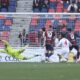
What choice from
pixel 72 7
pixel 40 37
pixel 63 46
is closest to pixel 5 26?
pixel 40 37

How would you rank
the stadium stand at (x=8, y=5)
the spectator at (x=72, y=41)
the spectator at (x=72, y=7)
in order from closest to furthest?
the spectator at (x=72, y=41), the spectator at (x=72, y=7), the stadium stand at (x=8, y=5)

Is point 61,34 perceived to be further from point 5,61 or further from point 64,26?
point 5,61

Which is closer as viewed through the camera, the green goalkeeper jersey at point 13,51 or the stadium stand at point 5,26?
the green goalkeeper jersey at point 13,51

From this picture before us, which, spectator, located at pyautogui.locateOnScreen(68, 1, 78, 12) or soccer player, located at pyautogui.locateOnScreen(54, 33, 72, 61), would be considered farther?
spectator, located at pyautogui.locateOnScreen(68, 1, 78, 12)

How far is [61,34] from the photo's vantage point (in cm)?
1296

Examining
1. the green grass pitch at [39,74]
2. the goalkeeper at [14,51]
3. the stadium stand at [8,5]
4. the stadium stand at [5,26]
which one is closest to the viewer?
the green grass pitch at [39,74]

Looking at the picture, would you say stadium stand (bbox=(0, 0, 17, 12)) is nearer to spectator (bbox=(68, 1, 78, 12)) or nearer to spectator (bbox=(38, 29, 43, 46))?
spectator (bbox=(68, 1, 78, 12))

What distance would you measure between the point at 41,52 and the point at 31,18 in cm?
137

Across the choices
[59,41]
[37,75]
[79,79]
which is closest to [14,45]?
[59,41]

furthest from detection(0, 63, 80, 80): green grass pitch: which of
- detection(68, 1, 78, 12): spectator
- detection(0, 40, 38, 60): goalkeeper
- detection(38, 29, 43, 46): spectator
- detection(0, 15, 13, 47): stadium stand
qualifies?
detection(68, 1, 78, 12): spectator

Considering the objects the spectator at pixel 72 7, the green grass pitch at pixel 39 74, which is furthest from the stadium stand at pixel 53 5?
the green grass pitch at pixel 39 74

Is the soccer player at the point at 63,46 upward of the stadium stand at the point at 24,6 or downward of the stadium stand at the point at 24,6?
downward

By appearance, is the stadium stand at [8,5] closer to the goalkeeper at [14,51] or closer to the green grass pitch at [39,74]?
the goalkeeper at [14,51]

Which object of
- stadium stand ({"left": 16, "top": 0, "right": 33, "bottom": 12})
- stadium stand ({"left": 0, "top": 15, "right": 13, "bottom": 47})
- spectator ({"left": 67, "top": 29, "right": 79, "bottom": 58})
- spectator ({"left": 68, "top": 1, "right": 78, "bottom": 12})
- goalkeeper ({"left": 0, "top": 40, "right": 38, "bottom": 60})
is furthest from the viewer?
stadium stand ({"left": 16, "top": 0, "right": 33, "bottom": 12})
